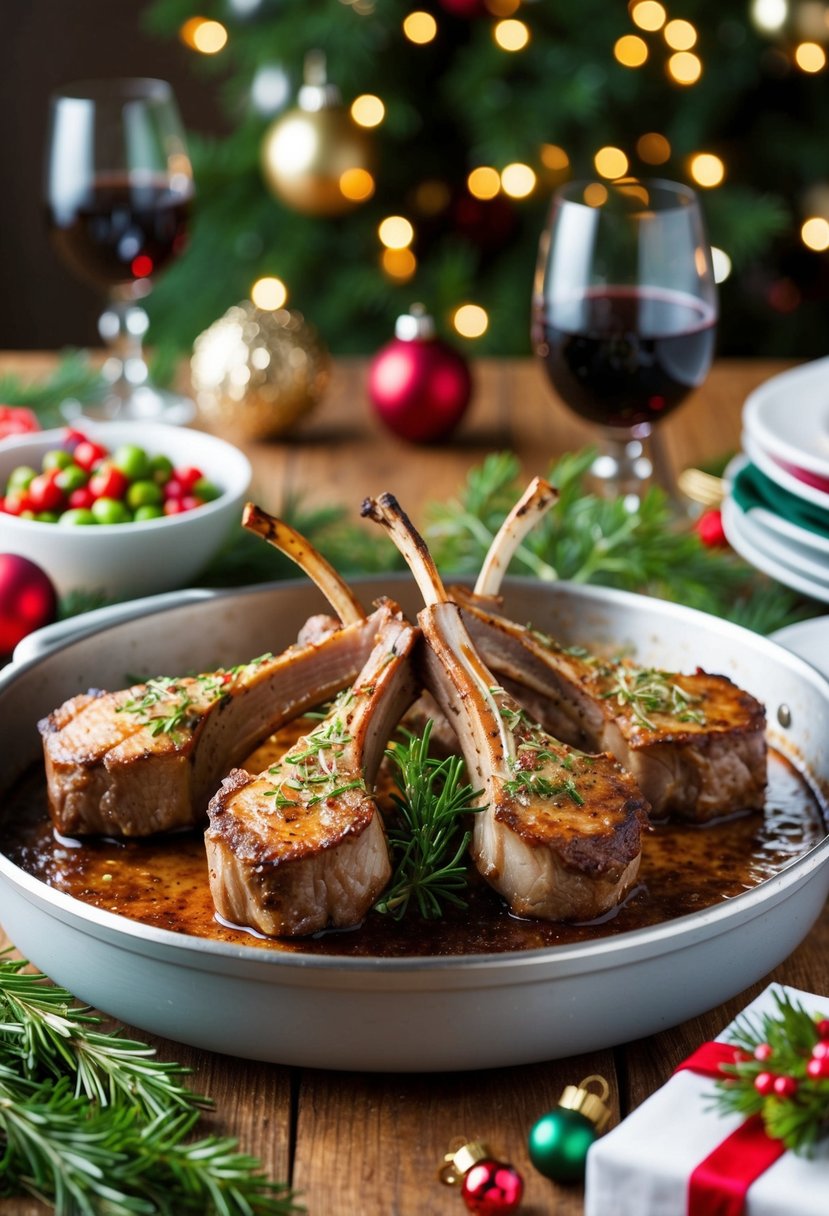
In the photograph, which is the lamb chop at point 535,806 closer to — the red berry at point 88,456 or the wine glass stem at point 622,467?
the red berry at point 88,456

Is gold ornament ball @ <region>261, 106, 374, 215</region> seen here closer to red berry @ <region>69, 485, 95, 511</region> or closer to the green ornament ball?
red berry @ <region>69, 485, 95, 511</region>

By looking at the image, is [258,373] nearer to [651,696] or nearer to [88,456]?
[88,456]

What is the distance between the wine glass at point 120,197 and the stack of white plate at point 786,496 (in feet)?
4.07

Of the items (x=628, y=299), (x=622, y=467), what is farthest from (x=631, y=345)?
(x=622, y=467)

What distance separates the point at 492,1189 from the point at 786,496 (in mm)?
1287

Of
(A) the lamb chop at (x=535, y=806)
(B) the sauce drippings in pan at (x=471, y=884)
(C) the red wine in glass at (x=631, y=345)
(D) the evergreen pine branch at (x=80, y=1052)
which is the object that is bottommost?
(D) the evergreen pine branch at (x=80, y=1052)

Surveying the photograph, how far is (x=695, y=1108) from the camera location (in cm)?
104

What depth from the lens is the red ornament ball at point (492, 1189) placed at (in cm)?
103

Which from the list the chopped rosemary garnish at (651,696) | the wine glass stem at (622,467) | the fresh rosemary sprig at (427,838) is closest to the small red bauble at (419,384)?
the wine glass stem at (622,467)

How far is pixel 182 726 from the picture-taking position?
1.44 m

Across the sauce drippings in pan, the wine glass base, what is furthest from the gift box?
the wine glass base

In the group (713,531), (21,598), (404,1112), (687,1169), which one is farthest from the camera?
(713,531)

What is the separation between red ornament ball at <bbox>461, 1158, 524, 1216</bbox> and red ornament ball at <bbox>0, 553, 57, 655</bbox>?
42.1 inches

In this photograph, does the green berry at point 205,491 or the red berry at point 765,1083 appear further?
the green berry at point 205,491
